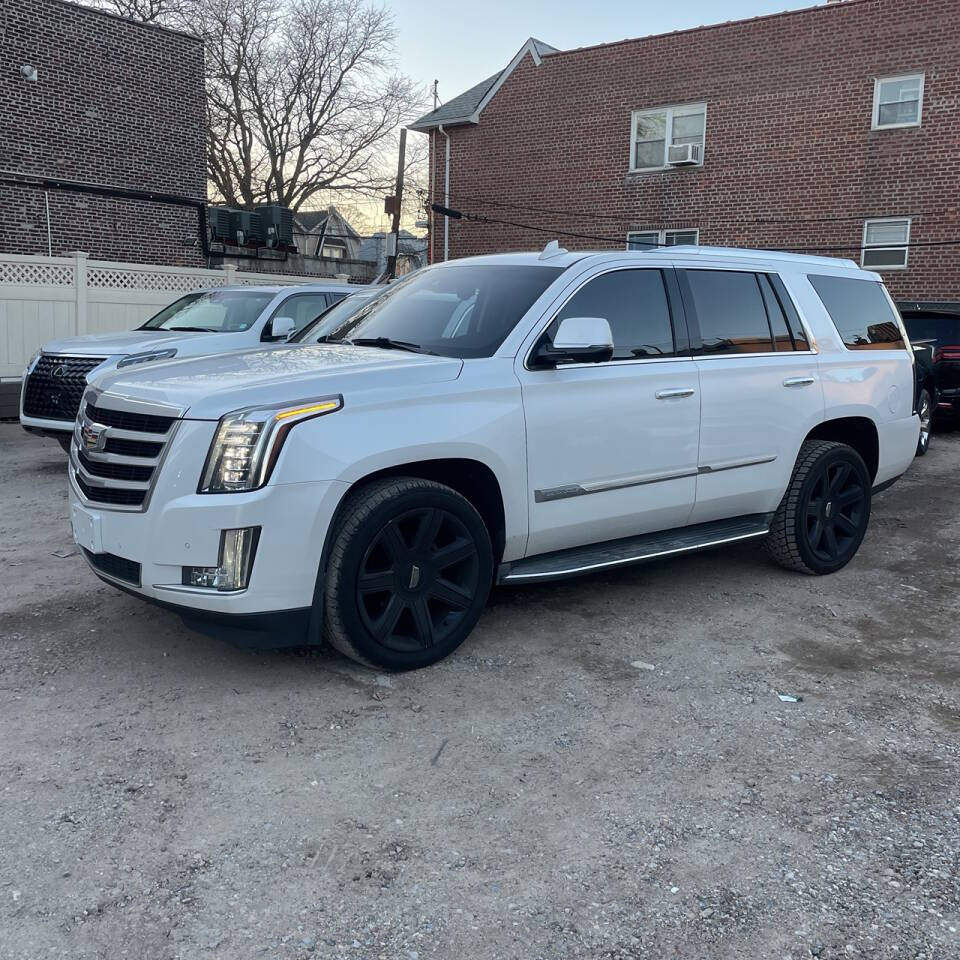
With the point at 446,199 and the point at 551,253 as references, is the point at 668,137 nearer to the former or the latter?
the point at 446,199

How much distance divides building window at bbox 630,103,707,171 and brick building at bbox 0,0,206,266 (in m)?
10.2

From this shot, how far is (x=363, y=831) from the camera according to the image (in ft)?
9.90

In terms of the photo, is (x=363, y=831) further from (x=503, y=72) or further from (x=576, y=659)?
(x=503, y=72)

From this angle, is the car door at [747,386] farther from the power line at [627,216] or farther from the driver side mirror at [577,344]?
the power line at [627,216]

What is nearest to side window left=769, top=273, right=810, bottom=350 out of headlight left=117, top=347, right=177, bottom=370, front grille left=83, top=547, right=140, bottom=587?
front grille left=83, top=547, right=140, bottom=587

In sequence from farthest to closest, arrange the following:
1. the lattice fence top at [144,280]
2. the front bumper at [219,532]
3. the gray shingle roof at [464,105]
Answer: the gray shingle roof at [464,105]
the lattice fence top at [144,280]
the front bumper at [219,532]

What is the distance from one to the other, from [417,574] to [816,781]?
177cm

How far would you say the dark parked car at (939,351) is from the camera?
39.4 feet

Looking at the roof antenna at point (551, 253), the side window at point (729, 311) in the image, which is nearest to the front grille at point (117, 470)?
the roof antenna at point (551, 253)

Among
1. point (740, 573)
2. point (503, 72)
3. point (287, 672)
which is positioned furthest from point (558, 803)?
point (503, 72)

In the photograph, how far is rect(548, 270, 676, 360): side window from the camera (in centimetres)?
485

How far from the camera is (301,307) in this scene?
10281 mm

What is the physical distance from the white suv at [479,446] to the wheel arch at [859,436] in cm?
4

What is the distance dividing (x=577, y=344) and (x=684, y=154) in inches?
737
